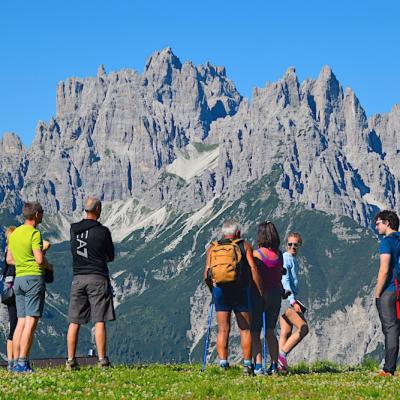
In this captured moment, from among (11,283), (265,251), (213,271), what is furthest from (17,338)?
(265,251)

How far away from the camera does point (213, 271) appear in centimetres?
2562

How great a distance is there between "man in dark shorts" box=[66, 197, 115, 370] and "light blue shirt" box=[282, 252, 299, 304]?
526 cm

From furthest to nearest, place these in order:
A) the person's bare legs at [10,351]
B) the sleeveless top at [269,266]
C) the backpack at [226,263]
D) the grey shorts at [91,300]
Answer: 1. the person's bare legs at [10,351]
2. the sleeveless top at [269,266]
3. the grey shorts at [91,300]
4. the backpack at [226,263]

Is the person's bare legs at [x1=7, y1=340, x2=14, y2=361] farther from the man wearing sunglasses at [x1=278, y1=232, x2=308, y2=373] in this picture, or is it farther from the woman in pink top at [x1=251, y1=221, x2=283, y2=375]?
the man wearing sunglasses at [x1=278, y1=232, x2=308, y2=373]

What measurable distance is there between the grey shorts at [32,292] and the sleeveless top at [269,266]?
19.0 ft

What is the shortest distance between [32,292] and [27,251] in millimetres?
998

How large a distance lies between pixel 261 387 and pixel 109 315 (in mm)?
5216

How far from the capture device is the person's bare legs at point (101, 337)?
83.3ft

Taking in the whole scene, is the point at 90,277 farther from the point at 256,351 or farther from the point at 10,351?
the point at 256,351

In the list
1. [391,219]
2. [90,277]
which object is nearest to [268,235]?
[391,219]

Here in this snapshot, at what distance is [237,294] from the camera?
26.1 meters

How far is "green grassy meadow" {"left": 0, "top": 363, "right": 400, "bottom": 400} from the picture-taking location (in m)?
20.1

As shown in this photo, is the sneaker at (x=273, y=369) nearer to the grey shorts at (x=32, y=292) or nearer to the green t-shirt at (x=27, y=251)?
the grey shorts at (x=32, y=292)

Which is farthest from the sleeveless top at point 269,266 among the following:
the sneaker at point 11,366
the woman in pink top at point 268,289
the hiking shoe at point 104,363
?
the sneaker at point 11,366
